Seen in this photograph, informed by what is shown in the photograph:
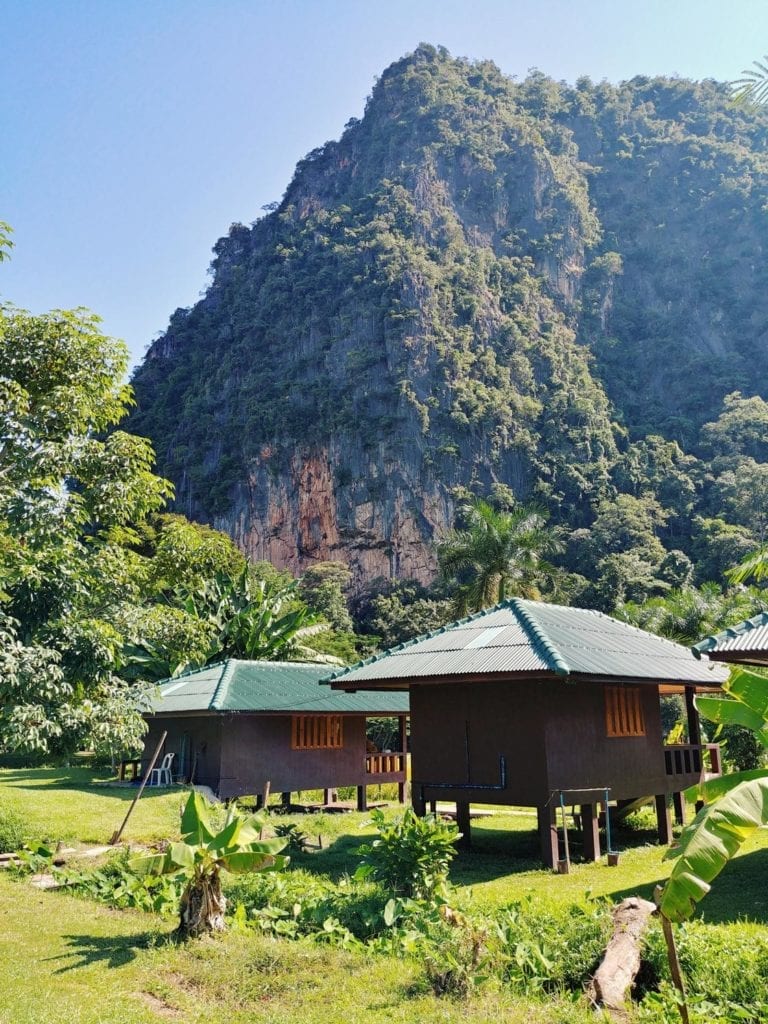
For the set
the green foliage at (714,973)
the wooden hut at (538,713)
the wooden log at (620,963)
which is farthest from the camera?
the wooden hut at (538,713)

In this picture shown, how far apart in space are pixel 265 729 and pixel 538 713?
26.6ft

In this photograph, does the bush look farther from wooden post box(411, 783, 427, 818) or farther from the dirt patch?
the dirt patch

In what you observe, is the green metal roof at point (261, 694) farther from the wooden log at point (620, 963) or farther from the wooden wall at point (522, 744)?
the wooden log at point (620, 963)

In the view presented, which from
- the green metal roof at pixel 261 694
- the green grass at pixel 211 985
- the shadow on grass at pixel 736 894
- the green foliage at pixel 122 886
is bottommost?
the shadow on grass at pixel 736 894

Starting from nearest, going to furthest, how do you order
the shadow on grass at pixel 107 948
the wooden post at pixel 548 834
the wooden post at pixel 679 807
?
the shadow on grass at pixel 107 948, the wooden post at pixel 548 834, the wooden post at pixel 679 807

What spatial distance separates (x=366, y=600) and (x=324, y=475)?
12318mm

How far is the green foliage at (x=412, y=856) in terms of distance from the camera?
341 inches

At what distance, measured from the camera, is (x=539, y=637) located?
1304cm

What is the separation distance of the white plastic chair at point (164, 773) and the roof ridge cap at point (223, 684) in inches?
82.4

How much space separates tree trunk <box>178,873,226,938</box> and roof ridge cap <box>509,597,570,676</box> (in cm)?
547

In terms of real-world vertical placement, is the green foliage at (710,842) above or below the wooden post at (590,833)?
above

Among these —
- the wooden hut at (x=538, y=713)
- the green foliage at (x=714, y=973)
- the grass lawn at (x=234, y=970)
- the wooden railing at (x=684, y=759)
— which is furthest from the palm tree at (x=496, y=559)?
the green foliage at (x=714, y=973)

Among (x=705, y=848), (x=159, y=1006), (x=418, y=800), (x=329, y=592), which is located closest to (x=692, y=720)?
(x=418, y=800)

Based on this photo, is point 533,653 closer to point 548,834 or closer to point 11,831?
point 548,834
